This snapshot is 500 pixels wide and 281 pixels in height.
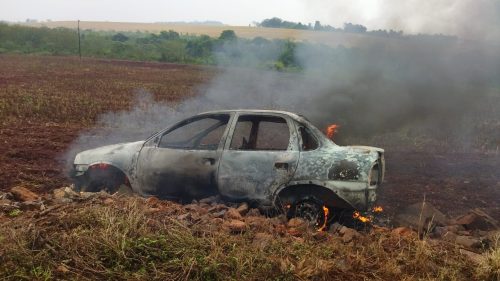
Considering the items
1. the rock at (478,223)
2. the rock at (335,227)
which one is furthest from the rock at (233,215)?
the rock at (478,223)

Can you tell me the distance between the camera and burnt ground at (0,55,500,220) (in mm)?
8406

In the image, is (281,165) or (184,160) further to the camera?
(184,160)

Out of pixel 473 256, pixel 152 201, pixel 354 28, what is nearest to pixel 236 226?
pixel 152 201

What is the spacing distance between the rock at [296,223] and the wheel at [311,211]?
0.25 meters

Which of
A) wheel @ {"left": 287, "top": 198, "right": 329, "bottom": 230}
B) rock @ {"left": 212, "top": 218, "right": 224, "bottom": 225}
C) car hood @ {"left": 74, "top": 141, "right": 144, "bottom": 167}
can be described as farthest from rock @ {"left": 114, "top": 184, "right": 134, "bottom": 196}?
wheel @ {"left": 287, "top": 198, "right": 329, "bottom": 230}

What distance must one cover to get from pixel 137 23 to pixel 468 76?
97.9 meters

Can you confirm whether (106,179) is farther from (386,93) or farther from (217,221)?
(386,93)

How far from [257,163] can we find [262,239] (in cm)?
153

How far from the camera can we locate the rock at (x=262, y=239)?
15.9 ft

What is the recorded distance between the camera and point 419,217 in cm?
702

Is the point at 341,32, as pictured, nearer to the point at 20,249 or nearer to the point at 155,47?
the point at 20,249

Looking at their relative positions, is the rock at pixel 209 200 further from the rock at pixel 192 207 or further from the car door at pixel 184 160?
the rock at pixel 192 207

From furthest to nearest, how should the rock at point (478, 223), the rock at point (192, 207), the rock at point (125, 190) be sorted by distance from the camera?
1. the rock at point (125, 190)
2. the rock at point (478, 223)
3. the rock at point (192, 207)

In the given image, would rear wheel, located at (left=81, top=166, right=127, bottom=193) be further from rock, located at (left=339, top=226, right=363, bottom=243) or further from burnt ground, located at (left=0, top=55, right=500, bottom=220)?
rock, located at (left=339, top=226, right=363, bottom=243)
